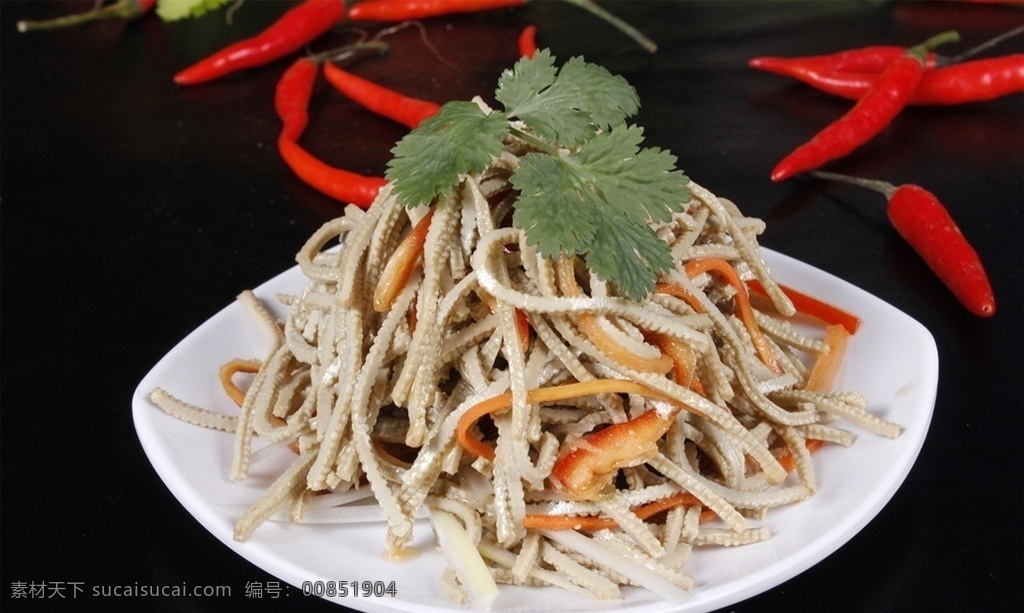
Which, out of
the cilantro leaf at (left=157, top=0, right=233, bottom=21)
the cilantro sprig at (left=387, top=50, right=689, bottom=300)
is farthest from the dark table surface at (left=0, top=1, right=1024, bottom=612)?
the cilantro sprig at (left=387, top=50, right=689, bottom=300)

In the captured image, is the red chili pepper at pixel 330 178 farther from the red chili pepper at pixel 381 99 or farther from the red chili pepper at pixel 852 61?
the red chili pepper at pixel 852 61

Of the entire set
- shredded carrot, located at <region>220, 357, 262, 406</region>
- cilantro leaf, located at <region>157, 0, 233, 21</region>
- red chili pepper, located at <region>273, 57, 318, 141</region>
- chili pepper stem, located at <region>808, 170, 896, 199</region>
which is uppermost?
chili pepper stem, located at <region>808, 170, 896, 199</region>

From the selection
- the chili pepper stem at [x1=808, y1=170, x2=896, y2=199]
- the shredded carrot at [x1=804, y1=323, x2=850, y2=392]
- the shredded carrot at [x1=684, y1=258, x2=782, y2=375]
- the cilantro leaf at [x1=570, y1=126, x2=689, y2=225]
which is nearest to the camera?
the cilantro leaf at [x1=570, y1=126, x2=689, y2=225]

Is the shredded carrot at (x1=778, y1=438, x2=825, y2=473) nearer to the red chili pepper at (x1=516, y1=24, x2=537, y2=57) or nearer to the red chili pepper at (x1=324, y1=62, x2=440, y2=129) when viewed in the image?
the red chili pepper at (x1=324, y1=62, x2=440, y2=129)

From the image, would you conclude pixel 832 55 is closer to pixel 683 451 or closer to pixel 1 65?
pixel 683 451

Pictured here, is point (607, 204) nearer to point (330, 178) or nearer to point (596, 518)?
point (596, 518)

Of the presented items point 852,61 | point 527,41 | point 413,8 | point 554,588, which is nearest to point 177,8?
point 413,8

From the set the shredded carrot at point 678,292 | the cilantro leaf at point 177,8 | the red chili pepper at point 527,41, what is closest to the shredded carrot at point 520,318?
the shredded carrot at point 678,292
